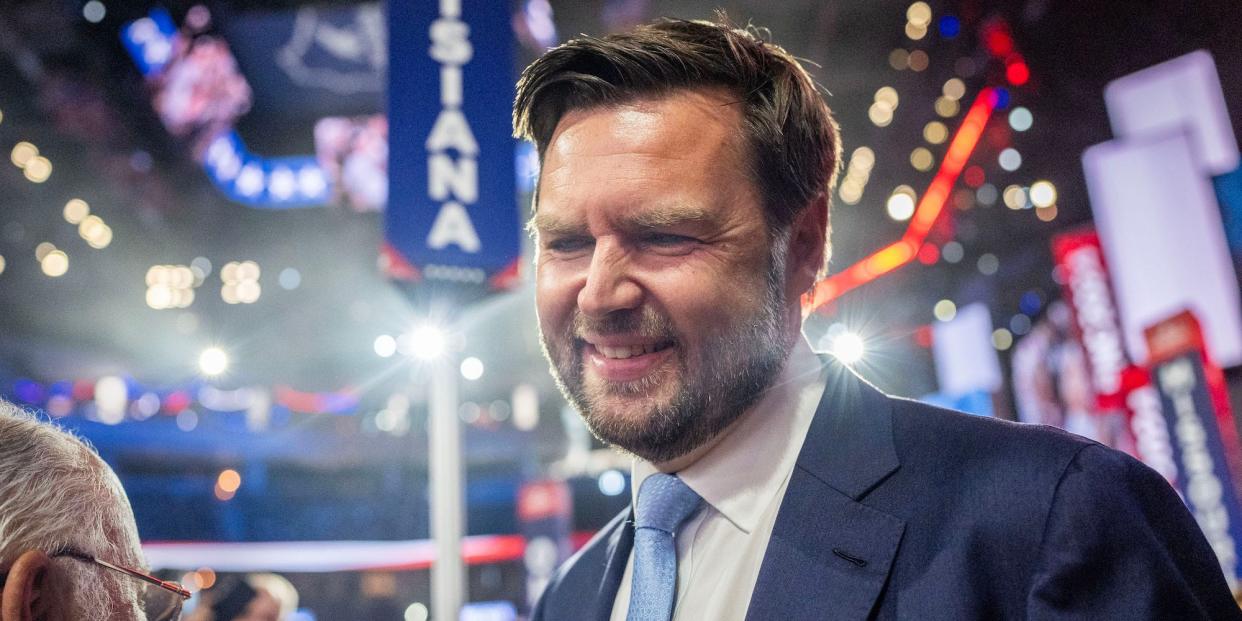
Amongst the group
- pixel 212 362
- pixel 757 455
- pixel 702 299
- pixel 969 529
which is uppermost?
pixel 212 362

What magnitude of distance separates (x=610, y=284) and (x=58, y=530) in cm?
96

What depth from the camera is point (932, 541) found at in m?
1.21

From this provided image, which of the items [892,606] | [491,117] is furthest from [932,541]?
[491,117]

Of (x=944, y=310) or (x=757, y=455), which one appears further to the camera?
(x=944, y=310)

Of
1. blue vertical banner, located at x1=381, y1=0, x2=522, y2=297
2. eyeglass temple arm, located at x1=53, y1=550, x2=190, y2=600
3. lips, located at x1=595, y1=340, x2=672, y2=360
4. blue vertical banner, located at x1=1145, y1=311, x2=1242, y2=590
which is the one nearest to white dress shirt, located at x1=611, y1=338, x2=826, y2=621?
lips, located at x1=595, y1=340, x2=672, y2=360

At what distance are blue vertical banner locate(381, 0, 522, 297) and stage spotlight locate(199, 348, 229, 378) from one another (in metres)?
20.0

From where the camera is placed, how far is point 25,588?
1.19 metres

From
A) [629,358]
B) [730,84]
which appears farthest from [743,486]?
[730,84]

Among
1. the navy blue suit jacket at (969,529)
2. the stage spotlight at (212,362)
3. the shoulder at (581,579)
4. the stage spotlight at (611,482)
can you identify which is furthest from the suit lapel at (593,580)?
the stage spotlight at (212,362)

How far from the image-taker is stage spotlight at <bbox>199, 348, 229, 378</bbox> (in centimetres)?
2052

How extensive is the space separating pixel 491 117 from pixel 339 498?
21771mm

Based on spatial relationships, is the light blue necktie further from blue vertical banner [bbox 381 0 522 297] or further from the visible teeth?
blue vertical banner [bbox 381 0 522 297]

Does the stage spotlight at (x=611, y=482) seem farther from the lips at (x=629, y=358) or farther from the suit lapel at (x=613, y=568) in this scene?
the lips at (x=629, y=358)

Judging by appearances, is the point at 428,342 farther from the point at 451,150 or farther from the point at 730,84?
the point at 730,84
